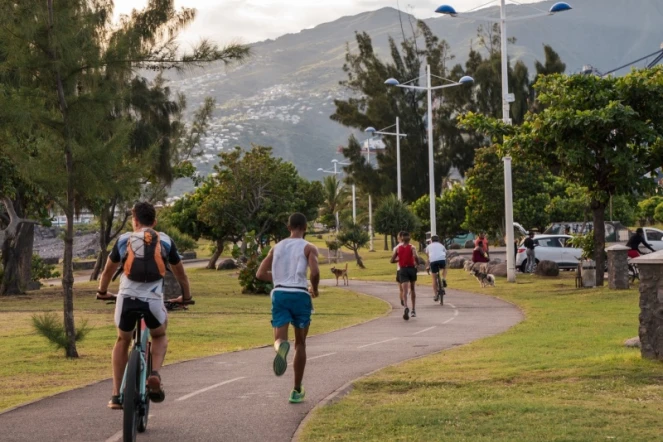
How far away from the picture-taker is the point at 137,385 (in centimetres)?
770

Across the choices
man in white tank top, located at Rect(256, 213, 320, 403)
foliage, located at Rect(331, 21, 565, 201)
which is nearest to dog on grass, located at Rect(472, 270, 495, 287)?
man in white tank top, located at Rect(256, 213, 320, 403)

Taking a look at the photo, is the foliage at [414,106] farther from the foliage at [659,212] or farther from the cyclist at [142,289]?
the cyclist at [142,289]

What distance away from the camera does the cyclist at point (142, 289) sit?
8.09 m

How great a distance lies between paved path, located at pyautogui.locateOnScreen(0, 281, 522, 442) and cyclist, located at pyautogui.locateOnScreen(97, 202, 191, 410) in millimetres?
556

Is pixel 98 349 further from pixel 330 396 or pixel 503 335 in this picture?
pixel 330 396

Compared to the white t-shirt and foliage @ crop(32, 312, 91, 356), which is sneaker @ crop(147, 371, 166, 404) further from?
the white t-shirt

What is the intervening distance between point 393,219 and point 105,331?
40486 mm

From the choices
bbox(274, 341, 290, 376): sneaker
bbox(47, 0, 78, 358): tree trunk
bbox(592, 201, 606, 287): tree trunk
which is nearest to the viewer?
bbox(274, 341, 290, 376): sneaker

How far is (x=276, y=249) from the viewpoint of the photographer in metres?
9.83

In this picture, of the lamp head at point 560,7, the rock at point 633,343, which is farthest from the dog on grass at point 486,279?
the rock at point 633,343

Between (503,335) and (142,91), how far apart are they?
2378cm

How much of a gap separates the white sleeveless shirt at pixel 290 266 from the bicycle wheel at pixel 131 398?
2.21 m

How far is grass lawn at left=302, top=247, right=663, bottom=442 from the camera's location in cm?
802

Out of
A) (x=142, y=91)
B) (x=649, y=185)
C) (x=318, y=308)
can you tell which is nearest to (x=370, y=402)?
(x=318, y=308)
